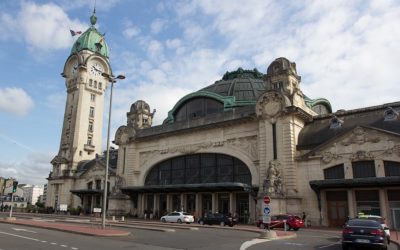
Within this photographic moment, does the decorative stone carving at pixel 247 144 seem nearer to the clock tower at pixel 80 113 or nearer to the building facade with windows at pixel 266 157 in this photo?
the building facade with windows at pixel 266 157

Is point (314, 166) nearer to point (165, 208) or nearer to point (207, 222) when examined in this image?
point (207, 222)

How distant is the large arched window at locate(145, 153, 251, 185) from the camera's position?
4759 cm

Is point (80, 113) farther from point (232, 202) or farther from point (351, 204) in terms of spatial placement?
point (351, 204)

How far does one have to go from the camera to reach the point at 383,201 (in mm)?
35594

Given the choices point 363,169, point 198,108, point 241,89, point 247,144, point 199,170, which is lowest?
point 363,169

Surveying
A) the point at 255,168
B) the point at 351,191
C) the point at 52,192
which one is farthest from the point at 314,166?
the point at 52,192

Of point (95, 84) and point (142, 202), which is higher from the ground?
point (95, 84)

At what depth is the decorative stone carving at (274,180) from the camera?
39.7m

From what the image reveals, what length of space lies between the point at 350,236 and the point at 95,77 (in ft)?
254

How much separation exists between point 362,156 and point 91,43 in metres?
71.5

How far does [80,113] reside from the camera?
265ft

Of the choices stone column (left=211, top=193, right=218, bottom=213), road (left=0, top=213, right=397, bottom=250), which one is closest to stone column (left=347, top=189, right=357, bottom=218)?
road (left=0, top=213, right=397, bottom=250)

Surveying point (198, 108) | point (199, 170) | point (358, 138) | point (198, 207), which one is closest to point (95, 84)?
point (198, 108)

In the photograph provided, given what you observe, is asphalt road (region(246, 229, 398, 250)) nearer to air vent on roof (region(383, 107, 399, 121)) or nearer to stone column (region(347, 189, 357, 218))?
stone column (region(347, 189, 357, 218))
